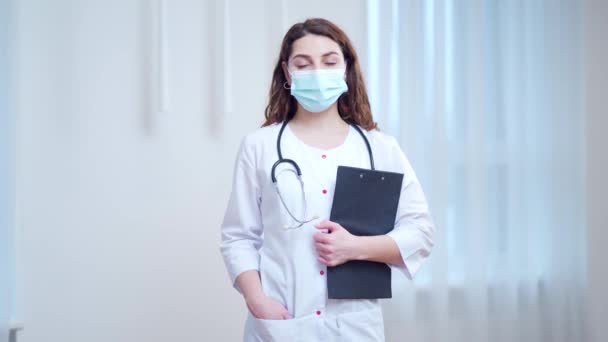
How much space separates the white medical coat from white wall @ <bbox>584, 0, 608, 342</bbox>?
140 cm

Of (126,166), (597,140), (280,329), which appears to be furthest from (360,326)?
(597,140)

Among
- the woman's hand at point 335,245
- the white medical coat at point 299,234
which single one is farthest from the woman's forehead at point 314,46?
the woman's hand at point 335,245

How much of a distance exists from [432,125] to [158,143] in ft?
3.54

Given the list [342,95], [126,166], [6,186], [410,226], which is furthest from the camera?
[126,166]

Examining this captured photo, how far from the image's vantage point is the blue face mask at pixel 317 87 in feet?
4.21

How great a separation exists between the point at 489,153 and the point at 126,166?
146cm

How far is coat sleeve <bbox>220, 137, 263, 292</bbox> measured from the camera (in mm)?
1261

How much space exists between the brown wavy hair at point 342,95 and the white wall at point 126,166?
582 millimetres

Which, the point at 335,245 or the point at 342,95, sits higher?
the point at 342,95

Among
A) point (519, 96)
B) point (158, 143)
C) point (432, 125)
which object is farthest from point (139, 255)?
point (519, 96)

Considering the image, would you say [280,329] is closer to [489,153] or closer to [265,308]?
[265,308]

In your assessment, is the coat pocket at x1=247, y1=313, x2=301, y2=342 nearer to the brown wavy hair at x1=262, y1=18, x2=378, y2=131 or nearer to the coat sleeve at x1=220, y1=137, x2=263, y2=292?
the coat sleeve at x1=220, y1=137, x2=263, y2=292

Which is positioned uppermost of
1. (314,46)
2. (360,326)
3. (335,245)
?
(314,46)

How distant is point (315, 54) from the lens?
1.30 m
